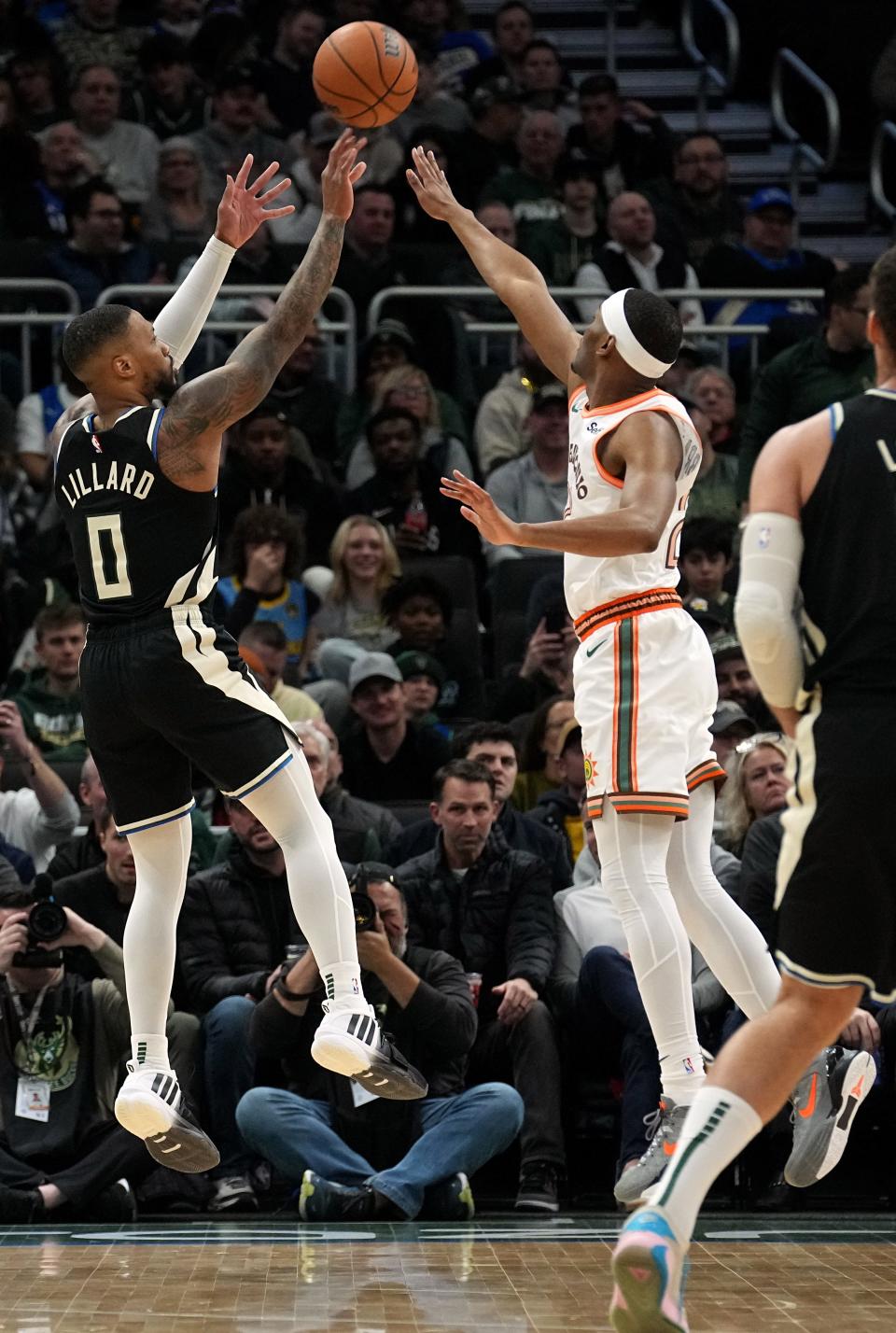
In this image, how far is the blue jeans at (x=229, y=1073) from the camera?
8250mm

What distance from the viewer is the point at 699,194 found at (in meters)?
14.5

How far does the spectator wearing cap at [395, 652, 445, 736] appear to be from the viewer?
1036 centimetres

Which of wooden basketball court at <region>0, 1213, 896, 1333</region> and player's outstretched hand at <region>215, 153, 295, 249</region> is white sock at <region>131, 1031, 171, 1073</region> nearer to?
wooden basketball court at <region>0, 1213, 896, 1333</region>

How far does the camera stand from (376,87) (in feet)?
23.2

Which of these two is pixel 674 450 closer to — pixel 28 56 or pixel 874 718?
pixel 874 718

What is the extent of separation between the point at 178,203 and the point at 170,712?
8.10 m

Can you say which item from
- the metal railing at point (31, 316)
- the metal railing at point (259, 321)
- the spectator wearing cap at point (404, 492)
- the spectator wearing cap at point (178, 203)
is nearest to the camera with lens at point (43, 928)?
the spectator wearing cap at point (404, 492)

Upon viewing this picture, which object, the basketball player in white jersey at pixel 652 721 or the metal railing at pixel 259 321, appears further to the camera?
the metal railing at pixel 259 321

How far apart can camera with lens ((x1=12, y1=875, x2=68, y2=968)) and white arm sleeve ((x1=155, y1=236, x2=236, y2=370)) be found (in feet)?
8.31

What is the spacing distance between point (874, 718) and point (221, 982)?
466 cm

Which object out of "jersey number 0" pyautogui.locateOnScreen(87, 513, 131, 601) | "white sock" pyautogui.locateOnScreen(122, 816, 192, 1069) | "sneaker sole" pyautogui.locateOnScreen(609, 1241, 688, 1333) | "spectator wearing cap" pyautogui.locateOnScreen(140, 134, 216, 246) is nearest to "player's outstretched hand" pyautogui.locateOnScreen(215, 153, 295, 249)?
"jersey number 0" pyautogui.locateOnScreen(87, 513, 131, 601)

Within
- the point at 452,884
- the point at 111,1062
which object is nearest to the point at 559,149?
the point at 452,884

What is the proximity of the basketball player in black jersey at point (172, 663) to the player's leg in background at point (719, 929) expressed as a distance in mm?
939

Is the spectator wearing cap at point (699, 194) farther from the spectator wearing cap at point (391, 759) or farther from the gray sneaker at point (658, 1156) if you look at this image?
the gray sneaker at point (658, 1156)
